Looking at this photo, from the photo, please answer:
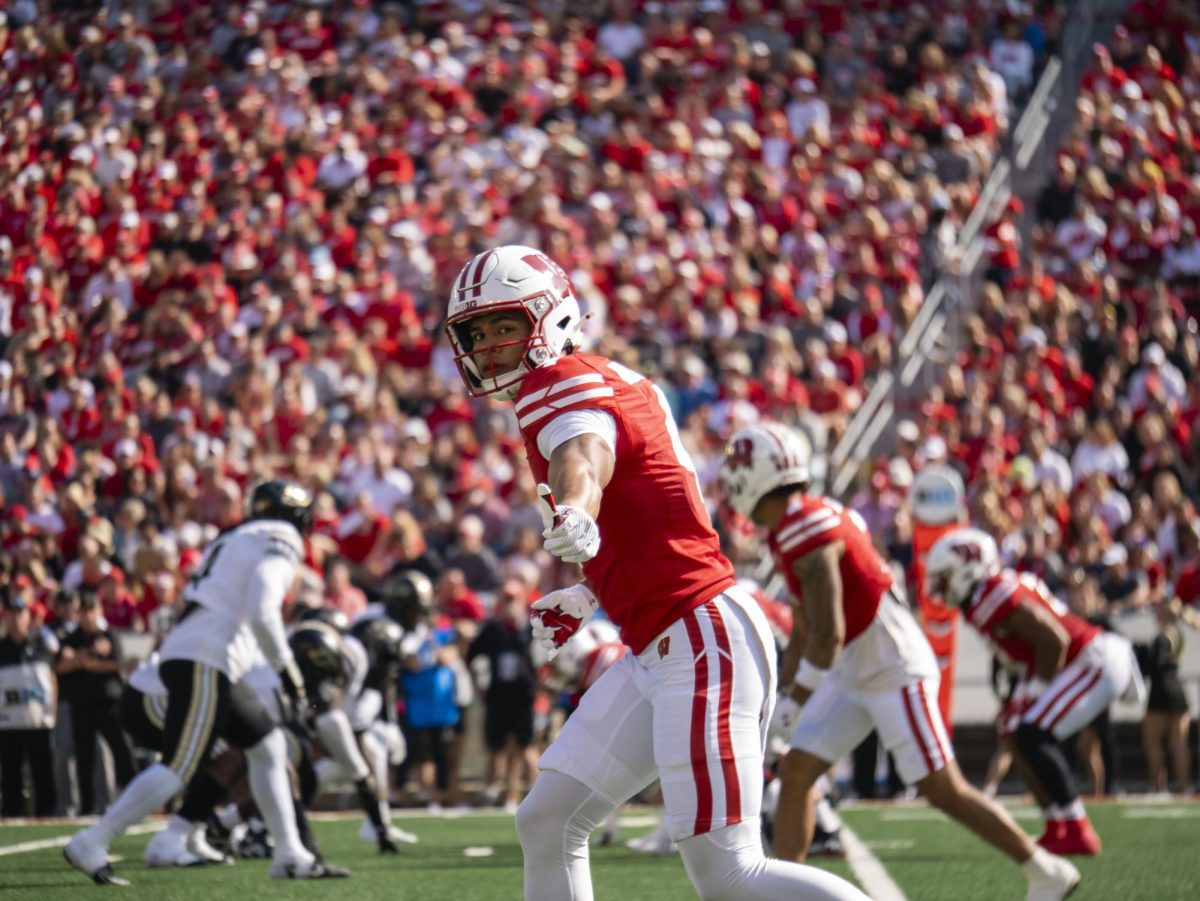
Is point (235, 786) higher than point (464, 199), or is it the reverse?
point (464, 199)

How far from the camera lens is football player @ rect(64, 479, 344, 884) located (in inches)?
291

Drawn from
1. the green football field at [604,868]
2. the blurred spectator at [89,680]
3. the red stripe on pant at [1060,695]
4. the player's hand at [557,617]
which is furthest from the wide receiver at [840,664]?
the blurred spectator at [89,680]

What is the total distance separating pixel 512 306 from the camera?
4.38 m

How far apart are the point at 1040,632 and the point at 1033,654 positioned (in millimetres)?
170

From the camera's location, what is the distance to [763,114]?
58.0ft

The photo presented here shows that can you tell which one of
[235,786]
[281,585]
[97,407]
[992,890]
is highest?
[97,407]

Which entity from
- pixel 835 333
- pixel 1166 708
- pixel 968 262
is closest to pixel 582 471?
pixel 1166 708

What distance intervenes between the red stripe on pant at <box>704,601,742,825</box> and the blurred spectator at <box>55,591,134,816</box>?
7.45 metres

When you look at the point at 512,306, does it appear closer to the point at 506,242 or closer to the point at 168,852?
the point at 168,852

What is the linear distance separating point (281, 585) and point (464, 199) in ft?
27.5

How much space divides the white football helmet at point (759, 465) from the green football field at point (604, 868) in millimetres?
1604

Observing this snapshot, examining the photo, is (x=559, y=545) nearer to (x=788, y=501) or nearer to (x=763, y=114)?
(x=788, y=501)

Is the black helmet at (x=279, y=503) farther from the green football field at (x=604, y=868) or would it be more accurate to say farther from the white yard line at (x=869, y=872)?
the white yard line at (x=869, y=872)

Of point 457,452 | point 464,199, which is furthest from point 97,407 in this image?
point 464,199
